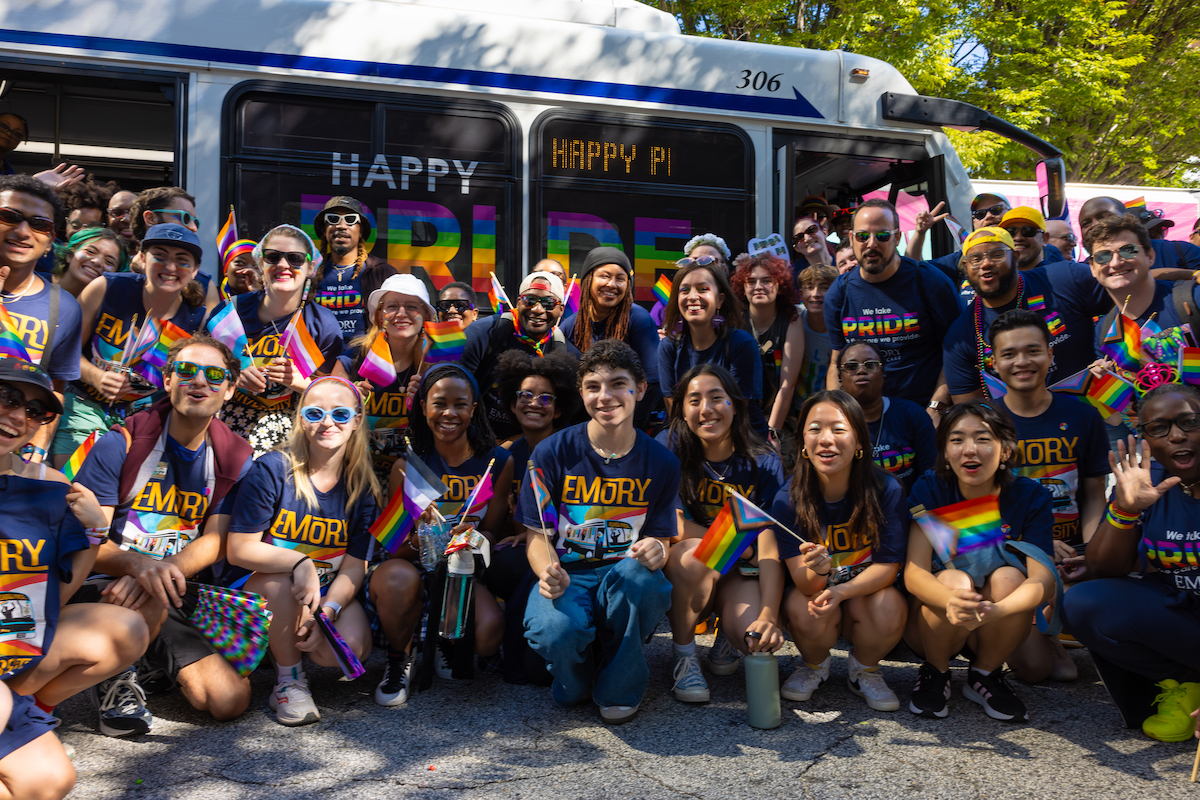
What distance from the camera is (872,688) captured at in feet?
12.3

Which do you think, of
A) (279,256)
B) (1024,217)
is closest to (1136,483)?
(1024,217)

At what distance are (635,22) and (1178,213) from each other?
38.4ft

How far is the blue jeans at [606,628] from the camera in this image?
11.5 feet

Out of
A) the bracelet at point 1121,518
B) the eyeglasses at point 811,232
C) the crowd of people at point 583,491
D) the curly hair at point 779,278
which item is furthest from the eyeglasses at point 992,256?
the eyeglasses at point 811,232

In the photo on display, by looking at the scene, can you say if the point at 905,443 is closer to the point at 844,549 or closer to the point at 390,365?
the point at 844,549

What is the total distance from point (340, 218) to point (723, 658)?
11.3 feet

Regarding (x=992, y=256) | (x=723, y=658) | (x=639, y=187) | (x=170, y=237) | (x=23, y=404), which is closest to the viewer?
(x=23, y=404)

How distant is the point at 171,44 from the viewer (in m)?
5.52

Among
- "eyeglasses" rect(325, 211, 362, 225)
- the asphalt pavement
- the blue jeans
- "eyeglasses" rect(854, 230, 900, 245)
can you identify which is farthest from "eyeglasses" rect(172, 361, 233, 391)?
"eyeglasses" rect(854, 230, 900, 245)

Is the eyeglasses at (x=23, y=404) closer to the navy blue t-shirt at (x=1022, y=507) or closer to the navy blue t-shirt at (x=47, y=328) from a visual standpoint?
the navy blue t-shirt at (x=47, y=328)

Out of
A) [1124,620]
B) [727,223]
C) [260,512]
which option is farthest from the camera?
[727,223]

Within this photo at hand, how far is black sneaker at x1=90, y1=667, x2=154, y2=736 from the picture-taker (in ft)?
11.0

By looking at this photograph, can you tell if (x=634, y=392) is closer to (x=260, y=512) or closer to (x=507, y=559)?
(x=507, y=559)

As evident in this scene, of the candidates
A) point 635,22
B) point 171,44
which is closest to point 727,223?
point 635,22
